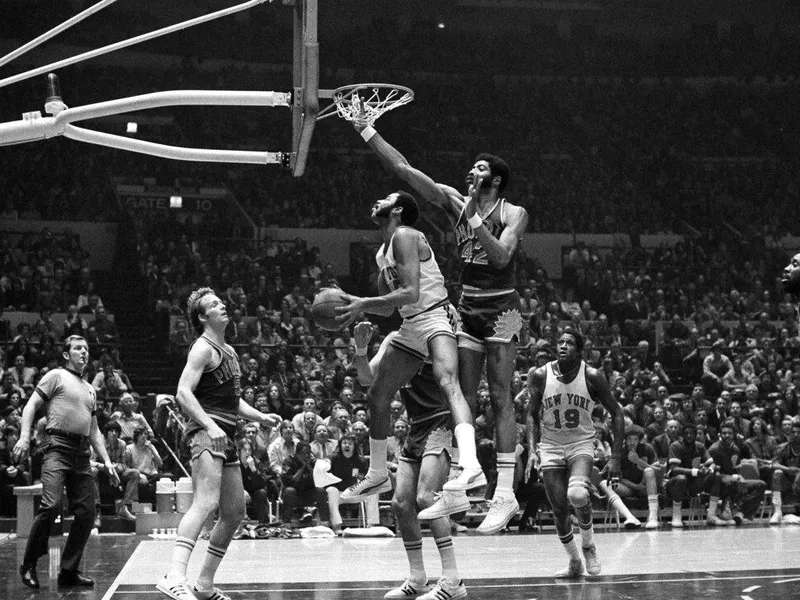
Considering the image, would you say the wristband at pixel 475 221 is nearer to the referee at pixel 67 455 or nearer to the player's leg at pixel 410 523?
the player's leg at pixel 410 523

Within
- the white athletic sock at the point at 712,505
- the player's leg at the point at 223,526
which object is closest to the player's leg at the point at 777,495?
the white athletic sock at the point at 712,505

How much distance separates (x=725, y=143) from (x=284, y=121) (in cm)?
1289

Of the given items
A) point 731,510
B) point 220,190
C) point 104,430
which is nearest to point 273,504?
point 104,430

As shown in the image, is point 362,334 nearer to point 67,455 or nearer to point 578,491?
point 578,491

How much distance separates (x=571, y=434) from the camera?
10.0 m

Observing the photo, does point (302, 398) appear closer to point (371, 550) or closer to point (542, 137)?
point (371, 550)

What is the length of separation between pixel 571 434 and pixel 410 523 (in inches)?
103

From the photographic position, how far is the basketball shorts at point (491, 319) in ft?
23.6

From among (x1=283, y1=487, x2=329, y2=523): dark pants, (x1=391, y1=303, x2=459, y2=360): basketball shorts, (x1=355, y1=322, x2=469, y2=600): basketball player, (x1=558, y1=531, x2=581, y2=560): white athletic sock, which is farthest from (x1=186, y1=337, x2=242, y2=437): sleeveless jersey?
(x1=283, y1=487, x2=329, y2=523): dark pants

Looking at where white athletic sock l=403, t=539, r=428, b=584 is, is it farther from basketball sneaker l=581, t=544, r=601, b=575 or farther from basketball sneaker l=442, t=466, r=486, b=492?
basketball sneaker l=581, t=544, r=601, b=575

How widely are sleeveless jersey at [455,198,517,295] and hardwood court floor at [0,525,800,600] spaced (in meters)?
2.62

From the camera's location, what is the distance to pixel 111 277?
24250 mm

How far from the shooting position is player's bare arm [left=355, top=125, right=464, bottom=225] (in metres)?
7.32

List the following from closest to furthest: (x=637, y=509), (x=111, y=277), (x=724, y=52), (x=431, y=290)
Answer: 1. (x=431, y=290)
2. (x=637, y=509)
3. (x=111, y=277)
4. (x=724, y=52)
